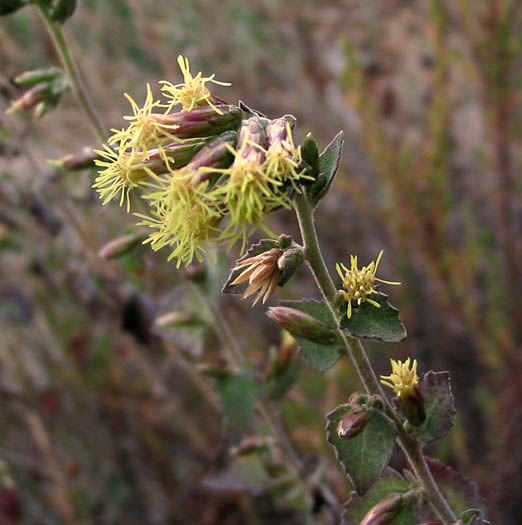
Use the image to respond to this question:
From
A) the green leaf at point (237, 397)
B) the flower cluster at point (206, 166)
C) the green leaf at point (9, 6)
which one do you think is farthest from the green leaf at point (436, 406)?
the green leaf at point (9, 6)

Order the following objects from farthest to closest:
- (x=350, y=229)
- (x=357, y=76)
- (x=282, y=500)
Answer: (x=350, y=229), (x=357, y=76), (x=282, y=500)

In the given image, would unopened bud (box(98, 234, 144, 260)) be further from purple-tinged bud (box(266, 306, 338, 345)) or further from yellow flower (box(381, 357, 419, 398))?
yellow flower (box(381, 357, 419, 398))

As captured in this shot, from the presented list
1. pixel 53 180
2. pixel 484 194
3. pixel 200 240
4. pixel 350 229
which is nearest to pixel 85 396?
pixel 53 180

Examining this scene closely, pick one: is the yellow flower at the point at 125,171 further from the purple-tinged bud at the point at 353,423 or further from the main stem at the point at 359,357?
the purple-tinged bud at the point at 353,423

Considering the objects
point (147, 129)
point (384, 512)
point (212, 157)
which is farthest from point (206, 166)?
point (384, 512)

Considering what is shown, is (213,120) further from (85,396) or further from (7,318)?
(85,396)

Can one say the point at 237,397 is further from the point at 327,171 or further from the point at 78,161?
the point at 327,171
